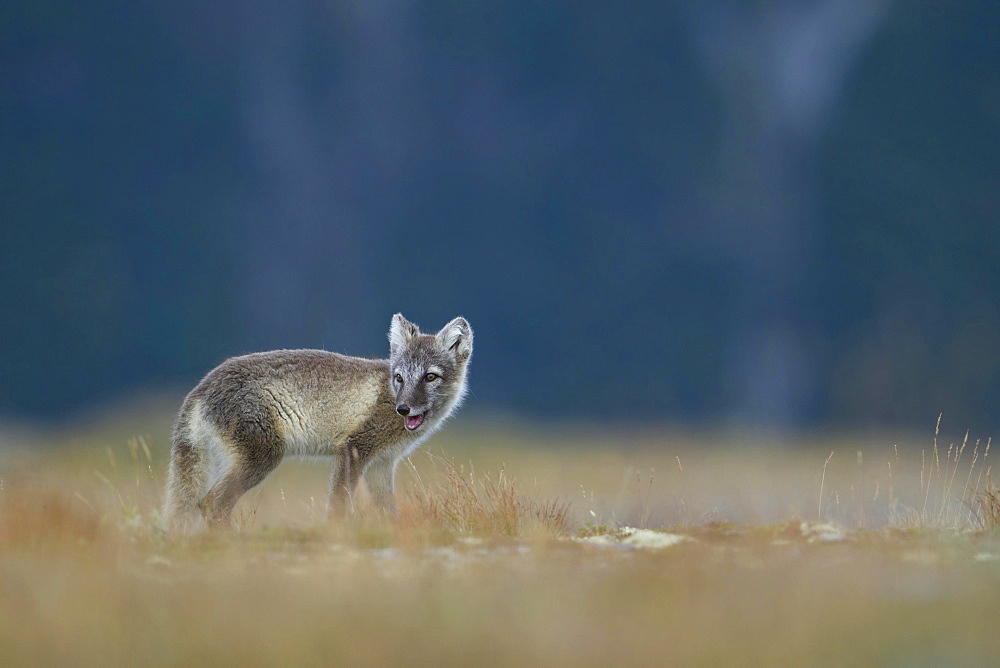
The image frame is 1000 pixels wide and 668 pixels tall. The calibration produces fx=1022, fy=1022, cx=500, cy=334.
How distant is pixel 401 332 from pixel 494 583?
5128 mm

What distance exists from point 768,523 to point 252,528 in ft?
14.6

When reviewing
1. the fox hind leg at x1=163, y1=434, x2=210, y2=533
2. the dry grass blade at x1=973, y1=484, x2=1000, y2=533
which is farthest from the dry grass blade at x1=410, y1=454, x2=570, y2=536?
the dry grass blade at x1=973, y1=484, x2=1000, y2=533

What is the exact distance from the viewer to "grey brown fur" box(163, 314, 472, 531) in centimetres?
970

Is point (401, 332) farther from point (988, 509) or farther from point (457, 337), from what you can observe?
point (988, 509)

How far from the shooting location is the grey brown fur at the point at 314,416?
9703 mm

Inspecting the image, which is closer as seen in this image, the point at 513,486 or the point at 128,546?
the point at 128,546

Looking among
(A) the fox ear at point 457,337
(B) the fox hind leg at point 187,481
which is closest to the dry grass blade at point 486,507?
(A) the fox ear at point 457,337

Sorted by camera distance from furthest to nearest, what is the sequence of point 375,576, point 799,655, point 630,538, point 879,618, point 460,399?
point 460,399
point 630,538
point 375,576
point 879,618
point 799,655

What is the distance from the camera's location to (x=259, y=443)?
31.8 feet

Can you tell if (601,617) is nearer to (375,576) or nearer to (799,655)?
(799,655)

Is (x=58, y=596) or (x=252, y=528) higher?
(x=58, y=596)

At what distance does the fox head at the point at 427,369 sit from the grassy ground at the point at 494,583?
0.93 m

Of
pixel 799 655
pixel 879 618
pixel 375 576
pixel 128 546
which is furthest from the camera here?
pixel 128 546

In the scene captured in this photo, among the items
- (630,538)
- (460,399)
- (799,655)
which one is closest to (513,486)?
(630,538)
